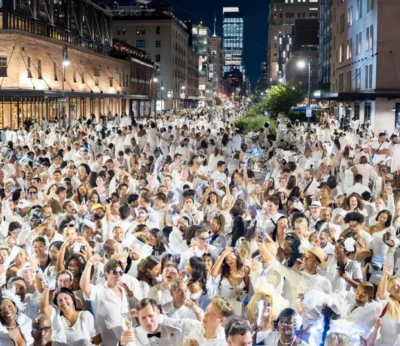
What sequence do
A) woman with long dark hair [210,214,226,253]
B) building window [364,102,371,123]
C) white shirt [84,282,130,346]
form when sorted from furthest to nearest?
building window [364,102,371,123] < woman with long dark hair [210,214,226,253] < white shirt [84,282,130,346]

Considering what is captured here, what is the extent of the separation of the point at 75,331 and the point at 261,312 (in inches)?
70.8

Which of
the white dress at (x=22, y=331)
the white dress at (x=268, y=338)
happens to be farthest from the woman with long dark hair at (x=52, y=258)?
the white dress at (x=268, y=338)

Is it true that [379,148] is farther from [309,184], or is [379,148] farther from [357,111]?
[357,111]

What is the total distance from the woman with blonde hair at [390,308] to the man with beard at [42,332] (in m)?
3.19

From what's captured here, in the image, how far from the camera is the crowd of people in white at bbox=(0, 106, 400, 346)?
612 cm

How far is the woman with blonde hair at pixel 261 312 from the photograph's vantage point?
6.20 m

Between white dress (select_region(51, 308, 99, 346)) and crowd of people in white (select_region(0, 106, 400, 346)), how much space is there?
0.5 inches

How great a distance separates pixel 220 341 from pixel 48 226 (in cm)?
436

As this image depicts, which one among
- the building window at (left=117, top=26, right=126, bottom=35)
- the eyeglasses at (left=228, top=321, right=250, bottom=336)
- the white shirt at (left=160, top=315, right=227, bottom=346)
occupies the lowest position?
the white shirt at (left=160, top=315, right=227, bottom=346)

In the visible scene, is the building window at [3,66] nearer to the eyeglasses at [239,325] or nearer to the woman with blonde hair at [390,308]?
the woman with blonde hair at [390,308]

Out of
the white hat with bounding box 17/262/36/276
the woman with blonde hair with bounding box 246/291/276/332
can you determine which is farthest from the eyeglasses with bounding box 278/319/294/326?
the white hat with bounding box 17/262/36/276

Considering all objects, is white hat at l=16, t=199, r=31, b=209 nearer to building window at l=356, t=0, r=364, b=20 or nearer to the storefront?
the storefront

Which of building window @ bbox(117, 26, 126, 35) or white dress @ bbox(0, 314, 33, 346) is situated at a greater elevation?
building window @ bbox(117, 26, 126, 35)

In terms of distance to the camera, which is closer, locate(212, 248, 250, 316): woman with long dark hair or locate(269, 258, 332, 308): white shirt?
locate(269, 258, 332, 308): white shirt
